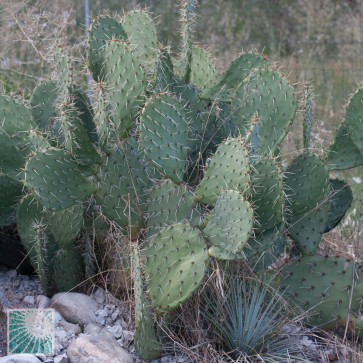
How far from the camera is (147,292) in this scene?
8.23 feet

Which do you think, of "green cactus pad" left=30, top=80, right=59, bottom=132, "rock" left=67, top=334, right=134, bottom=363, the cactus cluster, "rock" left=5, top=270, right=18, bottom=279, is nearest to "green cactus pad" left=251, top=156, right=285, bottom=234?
the cactus cluster

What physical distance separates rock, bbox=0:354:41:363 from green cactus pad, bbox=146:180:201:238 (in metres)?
0.65

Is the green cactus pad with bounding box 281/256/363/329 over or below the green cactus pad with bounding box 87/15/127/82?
below

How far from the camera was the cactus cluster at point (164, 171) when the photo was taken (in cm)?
247

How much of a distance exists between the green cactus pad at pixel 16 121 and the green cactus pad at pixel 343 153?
1.36 m

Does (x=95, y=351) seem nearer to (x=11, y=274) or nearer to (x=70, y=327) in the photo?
(x=70, y=327)

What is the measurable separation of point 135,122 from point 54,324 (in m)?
0.92

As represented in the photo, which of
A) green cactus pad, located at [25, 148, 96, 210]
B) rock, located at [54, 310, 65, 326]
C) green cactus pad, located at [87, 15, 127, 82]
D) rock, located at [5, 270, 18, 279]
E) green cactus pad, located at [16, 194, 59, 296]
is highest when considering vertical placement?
green cactus pad, located at [87, 15, 127, 82]

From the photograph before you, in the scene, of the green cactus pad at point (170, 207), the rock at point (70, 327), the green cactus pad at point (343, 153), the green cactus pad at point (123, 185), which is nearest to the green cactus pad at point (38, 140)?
the green cactus pad at point (123, 185)

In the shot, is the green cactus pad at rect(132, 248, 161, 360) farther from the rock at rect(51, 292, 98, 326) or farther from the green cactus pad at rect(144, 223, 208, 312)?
the rock at rect(51, 292, 98, 326)

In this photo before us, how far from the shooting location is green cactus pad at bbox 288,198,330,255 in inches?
116

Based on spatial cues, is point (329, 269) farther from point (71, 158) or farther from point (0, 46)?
point (0, 46)

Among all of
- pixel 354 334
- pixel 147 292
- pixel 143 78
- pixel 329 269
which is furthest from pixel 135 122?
pixel 354 334

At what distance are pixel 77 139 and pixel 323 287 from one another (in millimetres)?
1196
